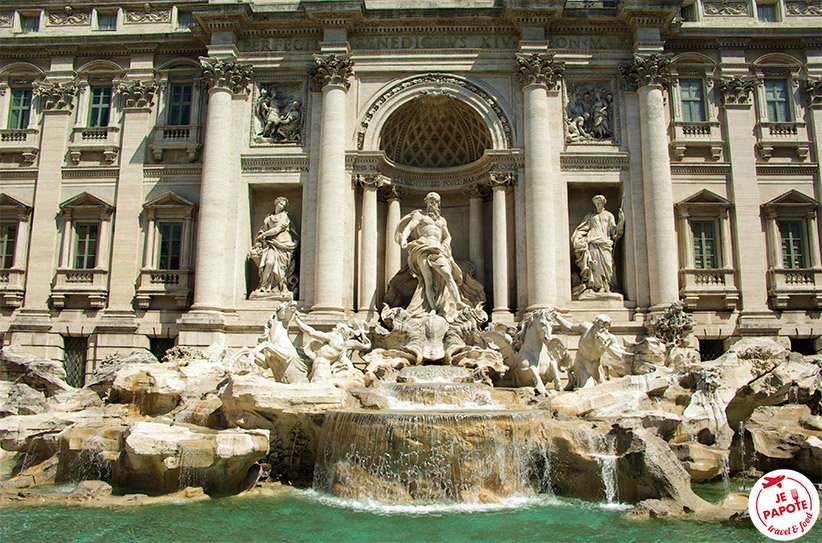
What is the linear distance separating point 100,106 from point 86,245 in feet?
16.9

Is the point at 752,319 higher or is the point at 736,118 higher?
the point at 736,118

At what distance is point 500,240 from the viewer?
19.7 meters

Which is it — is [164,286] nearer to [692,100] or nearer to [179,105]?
[179,105]

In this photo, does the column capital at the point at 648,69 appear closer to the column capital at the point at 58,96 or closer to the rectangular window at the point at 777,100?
the rectangular window at the point at 777,100

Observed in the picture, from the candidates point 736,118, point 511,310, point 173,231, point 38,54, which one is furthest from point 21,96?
point 736,118

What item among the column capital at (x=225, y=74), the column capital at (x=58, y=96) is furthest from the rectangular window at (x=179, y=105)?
the column capital at (x=58, y=96)

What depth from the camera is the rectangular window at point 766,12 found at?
21.6 metres

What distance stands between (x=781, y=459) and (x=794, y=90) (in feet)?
44.9

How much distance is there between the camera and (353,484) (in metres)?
11.6

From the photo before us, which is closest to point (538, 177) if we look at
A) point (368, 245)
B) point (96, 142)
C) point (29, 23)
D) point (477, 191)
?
point (477, 191)

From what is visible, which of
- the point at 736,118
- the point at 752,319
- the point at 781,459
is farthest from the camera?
the point at 736,118

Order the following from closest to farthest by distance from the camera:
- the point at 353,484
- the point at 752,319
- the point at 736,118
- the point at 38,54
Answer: the point at 353,484 < the point at 752,319 < the point at 736,118 < the point at 38,54

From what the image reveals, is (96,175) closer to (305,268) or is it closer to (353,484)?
(305,268)

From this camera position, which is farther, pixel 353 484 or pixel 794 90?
pixel 794 90
